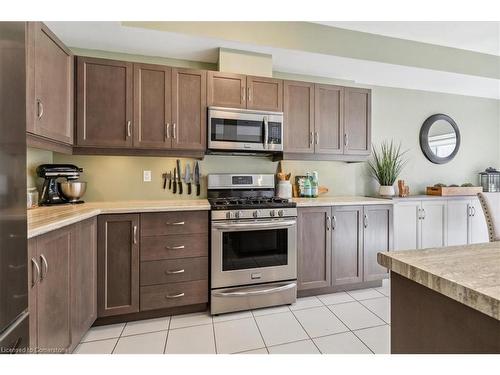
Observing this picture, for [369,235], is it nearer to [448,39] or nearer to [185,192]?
[185,192]

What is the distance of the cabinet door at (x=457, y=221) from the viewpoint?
335 centimetres

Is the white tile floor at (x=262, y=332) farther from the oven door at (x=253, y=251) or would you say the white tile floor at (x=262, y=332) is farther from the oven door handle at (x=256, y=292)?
the oven door at (x=253, y=251)

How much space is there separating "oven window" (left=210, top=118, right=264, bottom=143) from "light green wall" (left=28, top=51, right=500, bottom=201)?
15.2 inches

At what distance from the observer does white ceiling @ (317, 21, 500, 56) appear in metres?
Result: 2.68

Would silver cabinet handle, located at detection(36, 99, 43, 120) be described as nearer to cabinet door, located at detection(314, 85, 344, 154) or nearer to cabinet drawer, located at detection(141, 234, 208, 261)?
cabinet drawer, located at detection(141, 234, 208, 261)

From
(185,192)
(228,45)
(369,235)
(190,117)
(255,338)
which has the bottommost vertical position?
(255,338)

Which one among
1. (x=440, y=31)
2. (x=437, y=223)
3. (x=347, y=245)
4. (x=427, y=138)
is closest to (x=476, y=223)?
(x=437, y=223)

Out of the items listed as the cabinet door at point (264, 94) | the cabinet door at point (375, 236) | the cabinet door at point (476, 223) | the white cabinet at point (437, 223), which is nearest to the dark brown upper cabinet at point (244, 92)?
the cabinet door at point (264, 94)

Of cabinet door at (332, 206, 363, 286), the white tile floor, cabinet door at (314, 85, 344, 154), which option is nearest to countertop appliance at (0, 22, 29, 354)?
the white tile floor
